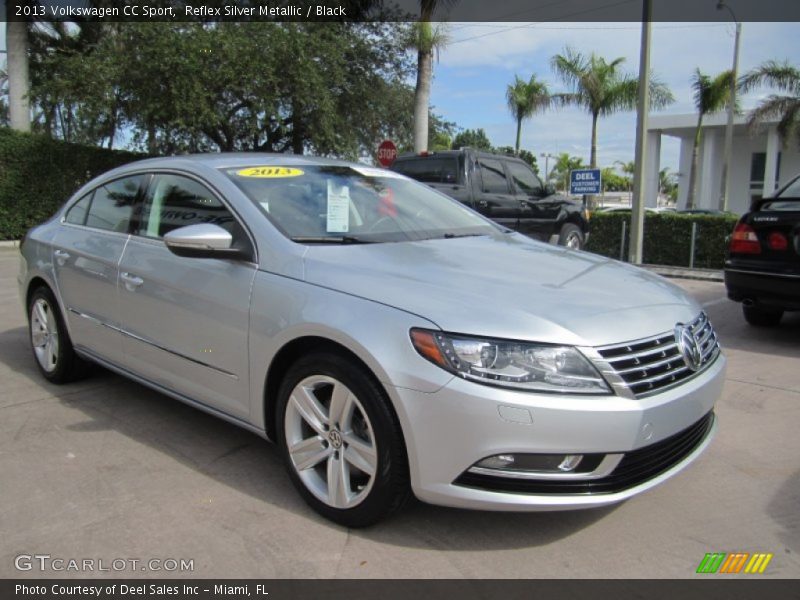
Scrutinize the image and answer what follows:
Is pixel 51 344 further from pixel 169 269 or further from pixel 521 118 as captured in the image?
pixel 521 118

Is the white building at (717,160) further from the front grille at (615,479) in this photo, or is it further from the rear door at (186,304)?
the front grille at (615,479)

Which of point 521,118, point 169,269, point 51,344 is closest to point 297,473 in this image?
point 169,269

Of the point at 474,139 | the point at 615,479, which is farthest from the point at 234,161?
the point at 474,139

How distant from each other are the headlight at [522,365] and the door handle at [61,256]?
3.10 meters

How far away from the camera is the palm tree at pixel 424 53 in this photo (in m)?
16.1

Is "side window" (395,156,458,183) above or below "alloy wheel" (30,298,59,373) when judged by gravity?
above

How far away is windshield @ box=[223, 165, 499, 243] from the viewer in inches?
131

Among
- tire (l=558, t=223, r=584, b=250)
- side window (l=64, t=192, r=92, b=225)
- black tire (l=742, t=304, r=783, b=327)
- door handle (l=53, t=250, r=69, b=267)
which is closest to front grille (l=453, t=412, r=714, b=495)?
door handle (l=53, t=250, r=69, b=267)

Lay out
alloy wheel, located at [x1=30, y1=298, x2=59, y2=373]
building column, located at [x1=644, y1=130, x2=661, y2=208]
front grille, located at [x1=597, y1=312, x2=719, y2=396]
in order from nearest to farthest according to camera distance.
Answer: front grille, located at [x1=597, y1=312, x2=719, y2=396]
alloy wheel, located at [x1=30, y1=298, x2=59, y2=373]
building column, located at [x1=644, y1=130, x2=661, y2=208]

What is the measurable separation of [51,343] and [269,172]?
2255 millimetres

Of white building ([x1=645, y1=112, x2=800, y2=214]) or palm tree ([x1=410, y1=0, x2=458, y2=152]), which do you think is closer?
palm tree ([x1=410, y1=0, x2=458, y2=152])

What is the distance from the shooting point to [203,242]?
305 cm

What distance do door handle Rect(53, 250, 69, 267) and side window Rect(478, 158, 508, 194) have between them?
6575 millimetres

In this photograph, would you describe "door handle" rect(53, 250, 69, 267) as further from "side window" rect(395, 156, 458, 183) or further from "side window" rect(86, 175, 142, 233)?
"side window" rect(395, 156, 458, 183)
